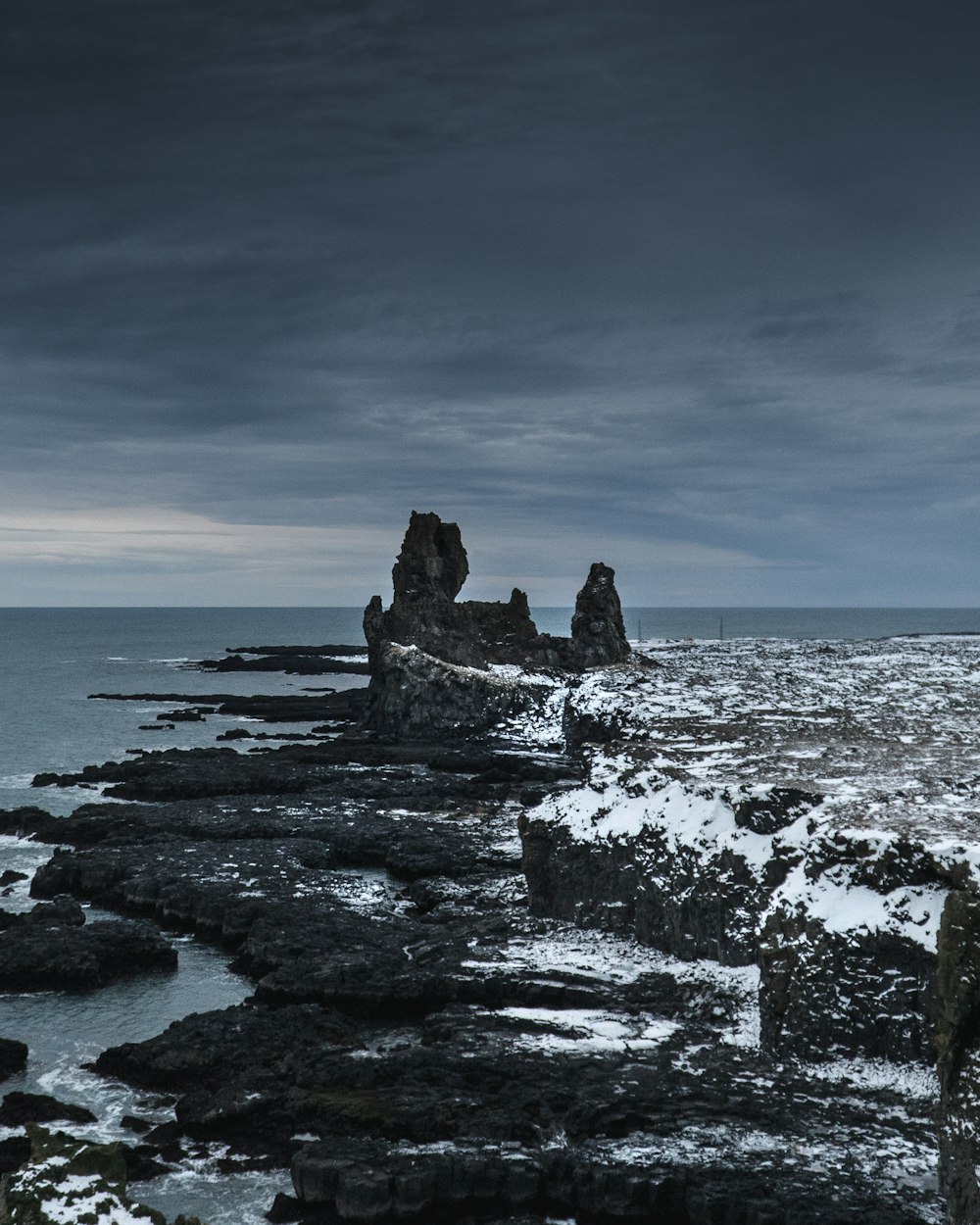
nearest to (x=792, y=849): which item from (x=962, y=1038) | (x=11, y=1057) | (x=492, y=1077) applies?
(x=492, y=1077)

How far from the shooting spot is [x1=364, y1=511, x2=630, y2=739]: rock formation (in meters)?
85.1

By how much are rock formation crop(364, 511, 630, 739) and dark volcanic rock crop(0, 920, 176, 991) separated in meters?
51.0

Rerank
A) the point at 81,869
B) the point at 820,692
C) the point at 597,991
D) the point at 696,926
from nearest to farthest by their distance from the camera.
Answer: the point at 597,991 → the point at 696,926 → the point at 81,869 → the point at 820,692

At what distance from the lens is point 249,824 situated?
48656mm

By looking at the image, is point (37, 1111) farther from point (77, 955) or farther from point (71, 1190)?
point (77, 955)

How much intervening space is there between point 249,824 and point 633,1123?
31.6 m

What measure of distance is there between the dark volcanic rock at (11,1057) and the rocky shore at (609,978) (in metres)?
0.08

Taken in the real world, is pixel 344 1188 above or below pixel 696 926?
below

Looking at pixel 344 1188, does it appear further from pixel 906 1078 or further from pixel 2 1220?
pixel 906 1078

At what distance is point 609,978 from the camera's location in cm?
2770

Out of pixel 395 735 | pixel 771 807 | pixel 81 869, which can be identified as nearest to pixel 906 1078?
pixel 771 807

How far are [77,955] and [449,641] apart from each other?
215 feet

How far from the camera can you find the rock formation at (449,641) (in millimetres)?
85125

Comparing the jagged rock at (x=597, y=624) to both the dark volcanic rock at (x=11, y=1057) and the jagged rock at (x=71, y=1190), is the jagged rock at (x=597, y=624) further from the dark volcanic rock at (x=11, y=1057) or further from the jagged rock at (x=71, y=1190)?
the jagged rock at (x=71, y=1190)
